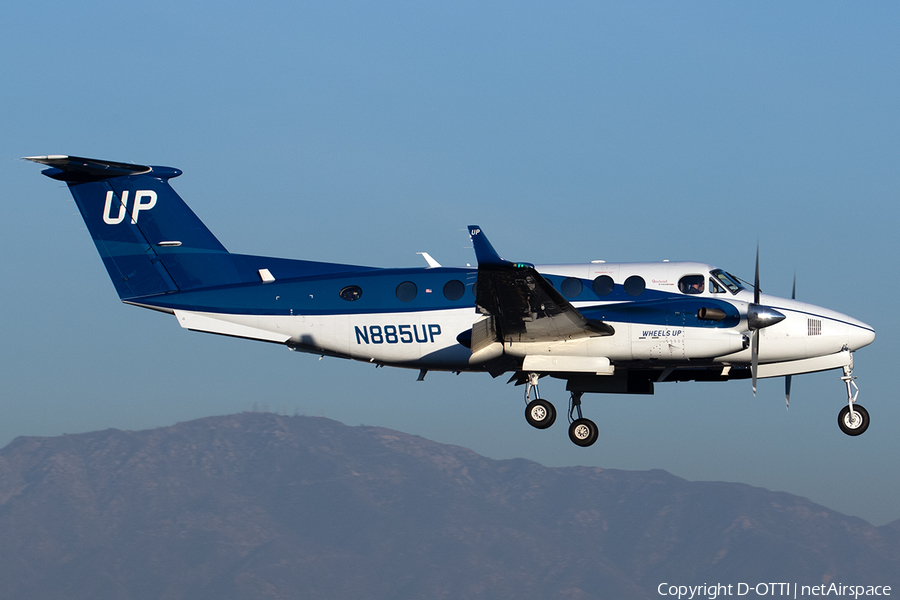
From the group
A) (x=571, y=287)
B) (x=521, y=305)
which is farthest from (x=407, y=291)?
(x=571, y=287)

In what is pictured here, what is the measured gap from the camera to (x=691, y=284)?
867 inches

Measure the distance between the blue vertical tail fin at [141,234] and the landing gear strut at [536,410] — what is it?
6863 millimetres

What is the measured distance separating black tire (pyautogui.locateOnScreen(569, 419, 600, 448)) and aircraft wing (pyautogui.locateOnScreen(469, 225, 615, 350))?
2.35 m

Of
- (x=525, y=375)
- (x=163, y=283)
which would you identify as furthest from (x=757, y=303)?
(x=163, y=283)

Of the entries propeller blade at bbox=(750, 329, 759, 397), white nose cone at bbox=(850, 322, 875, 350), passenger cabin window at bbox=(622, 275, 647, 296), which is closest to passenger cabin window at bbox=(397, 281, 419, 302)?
passenger cabin window at bbox=(622, 275, 647, 296)

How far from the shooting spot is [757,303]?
21578 mm

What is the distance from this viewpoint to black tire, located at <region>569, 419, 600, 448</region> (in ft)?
75.2

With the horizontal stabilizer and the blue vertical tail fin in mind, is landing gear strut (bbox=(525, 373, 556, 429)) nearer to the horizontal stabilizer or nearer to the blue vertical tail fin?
the blue vertical tail fin

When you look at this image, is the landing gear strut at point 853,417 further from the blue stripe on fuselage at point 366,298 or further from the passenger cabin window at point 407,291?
the passenger cabin window at point 407,291

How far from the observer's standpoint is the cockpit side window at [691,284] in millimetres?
21984

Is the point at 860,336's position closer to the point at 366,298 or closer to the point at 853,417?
the point at 853,417

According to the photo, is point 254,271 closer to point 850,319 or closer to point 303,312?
point 303,312

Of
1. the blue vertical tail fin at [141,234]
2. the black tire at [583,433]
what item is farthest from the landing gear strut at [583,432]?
the blue vertical tail fin at [141,234]

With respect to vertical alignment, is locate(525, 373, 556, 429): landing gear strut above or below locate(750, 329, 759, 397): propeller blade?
below
